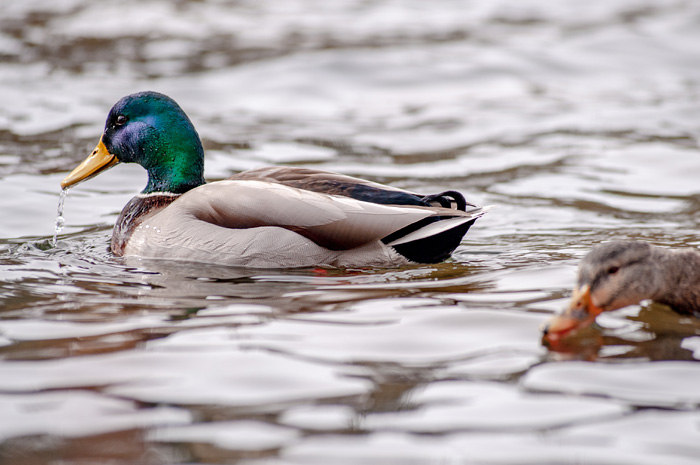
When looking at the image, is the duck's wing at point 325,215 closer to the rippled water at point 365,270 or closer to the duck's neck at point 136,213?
the rippled water at point 365,270

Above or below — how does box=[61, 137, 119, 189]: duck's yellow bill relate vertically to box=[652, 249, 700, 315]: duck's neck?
above

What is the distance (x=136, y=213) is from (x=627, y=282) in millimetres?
3037

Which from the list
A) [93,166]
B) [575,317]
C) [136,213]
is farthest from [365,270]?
[93,166]

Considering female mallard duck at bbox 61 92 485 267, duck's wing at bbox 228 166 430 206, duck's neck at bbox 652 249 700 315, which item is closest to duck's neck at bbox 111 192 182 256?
A: female mallard duck at bbox 61 92 485 267

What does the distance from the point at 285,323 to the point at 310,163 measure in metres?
4.70

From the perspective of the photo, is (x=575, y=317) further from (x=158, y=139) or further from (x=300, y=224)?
(x=158, y=139)

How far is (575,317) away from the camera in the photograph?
3.86 meters

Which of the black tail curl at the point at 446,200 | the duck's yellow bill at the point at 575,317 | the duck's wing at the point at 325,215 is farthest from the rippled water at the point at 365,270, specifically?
the black tail curl at the point at 446,200

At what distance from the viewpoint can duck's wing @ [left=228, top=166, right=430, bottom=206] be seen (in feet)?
17.5

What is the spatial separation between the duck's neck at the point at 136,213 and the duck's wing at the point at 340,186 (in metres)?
0.56

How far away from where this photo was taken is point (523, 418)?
3.22 meters

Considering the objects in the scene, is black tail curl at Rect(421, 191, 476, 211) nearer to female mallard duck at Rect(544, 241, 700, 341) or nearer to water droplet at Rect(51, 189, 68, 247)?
female mallard duck at Rect(544, 241, 700, 341)

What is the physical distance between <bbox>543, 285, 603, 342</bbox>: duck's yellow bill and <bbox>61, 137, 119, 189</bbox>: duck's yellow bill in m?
3.26

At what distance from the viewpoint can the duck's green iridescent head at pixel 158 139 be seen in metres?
5.84
